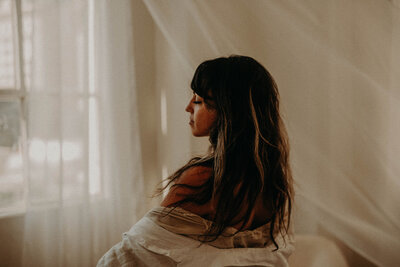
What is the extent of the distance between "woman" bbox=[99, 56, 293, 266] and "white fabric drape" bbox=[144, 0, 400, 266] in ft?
0.88

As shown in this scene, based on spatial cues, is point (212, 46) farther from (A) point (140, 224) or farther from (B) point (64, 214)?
(B) point (64, 214)

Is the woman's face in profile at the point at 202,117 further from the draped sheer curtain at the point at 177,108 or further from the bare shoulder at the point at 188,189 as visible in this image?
the draped sheer curtain at the point at 177,108

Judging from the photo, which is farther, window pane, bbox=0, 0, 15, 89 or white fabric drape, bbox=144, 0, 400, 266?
window pane, bbox=0, 0, 15, 89

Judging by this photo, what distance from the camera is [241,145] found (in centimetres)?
103

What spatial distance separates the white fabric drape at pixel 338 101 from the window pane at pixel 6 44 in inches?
40.8

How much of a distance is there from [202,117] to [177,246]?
354 millimetres

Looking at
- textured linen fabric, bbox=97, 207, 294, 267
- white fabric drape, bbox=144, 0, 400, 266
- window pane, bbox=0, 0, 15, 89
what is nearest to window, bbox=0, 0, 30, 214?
window pane, bbox=0, 0, 15, 89

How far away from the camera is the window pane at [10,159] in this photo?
1.88 meters

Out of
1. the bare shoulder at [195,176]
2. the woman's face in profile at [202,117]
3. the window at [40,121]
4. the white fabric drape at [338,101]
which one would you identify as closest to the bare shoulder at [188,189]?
the bare shoulder at [195,176]

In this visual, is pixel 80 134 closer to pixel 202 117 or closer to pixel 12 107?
pixel 12 107

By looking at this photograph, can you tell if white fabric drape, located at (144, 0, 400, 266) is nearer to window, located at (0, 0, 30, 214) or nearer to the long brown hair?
the long brown hair

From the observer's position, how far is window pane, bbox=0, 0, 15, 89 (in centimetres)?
184

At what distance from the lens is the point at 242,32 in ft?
4.86

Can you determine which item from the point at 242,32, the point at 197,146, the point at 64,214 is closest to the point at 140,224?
the point at 242,32
